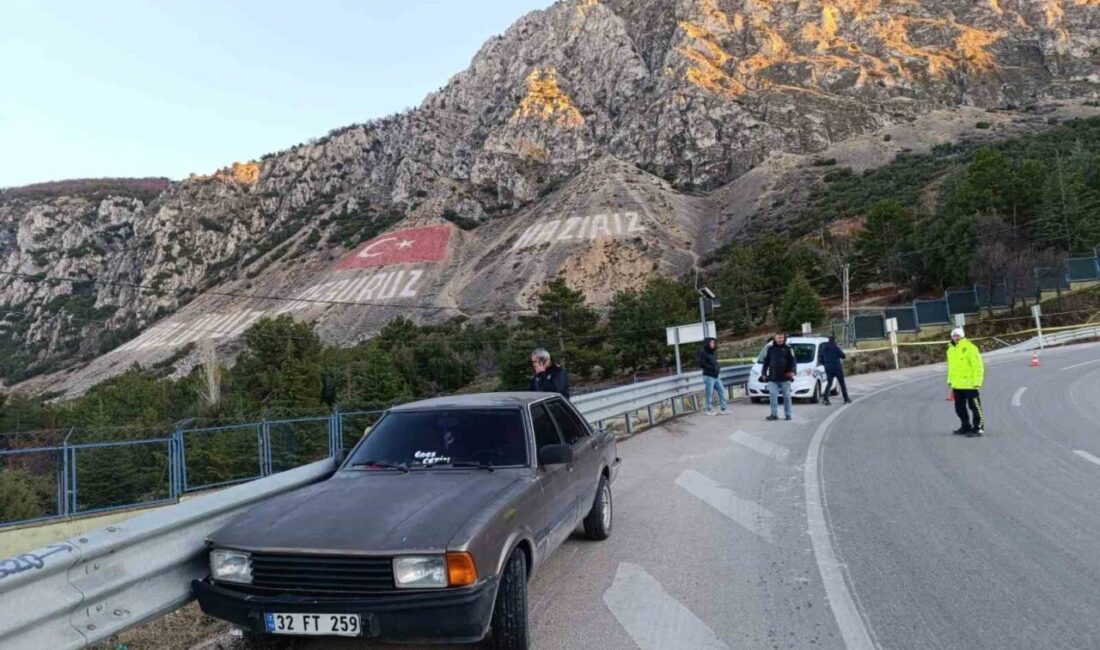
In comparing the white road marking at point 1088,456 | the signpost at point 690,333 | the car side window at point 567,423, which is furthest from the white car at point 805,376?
the car side window at point 567,423

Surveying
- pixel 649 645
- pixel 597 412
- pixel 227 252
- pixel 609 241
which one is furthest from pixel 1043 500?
pixel 227 252

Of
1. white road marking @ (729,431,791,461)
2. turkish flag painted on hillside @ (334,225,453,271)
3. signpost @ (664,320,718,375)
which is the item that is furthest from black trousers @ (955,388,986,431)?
turkish flag painted on hillside @ (334,225,453,271)

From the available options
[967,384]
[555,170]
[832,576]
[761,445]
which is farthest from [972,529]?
[555,170]

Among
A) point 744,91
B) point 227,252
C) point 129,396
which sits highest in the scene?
point 744,91

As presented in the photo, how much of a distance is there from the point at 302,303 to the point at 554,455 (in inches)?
3980

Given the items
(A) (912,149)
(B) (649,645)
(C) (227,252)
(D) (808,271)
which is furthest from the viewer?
(C) (227,252)

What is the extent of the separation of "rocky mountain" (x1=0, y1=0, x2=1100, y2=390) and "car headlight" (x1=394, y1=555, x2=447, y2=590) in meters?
76.6

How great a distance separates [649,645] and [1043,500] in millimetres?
4993

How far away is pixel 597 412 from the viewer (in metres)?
12.5

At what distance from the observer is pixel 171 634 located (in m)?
4.48

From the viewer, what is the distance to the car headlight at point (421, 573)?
3410mm

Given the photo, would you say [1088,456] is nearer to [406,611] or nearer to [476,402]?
[476,402]

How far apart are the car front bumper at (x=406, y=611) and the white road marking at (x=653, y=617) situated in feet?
3.46

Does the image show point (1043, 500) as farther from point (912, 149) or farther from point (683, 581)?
point (912, 149)
